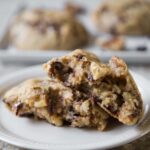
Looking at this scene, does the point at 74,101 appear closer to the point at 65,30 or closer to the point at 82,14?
the point at 65,30

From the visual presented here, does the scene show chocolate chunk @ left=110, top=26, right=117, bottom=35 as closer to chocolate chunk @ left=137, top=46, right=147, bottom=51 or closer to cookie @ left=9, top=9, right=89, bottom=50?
cookie @ left=9, top=9, right=89, bottom=50

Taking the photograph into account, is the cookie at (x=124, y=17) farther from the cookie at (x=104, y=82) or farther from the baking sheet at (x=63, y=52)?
the cookie at (x=104, y=82)

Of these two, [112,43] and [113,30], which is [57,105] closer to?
[112,43]

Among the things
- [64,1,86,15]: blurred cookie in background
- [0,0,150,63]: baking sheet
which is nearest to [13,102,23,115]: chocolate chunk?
[0,0,150,63]: baking sheet

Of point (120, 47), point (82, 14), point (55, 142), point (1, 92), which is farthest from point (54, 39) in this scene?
point (55, 142)

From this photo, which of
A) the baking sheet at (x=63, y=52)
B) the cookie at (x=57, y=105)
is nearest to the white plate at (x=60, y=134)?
the cookie at (x=57, y=105)
